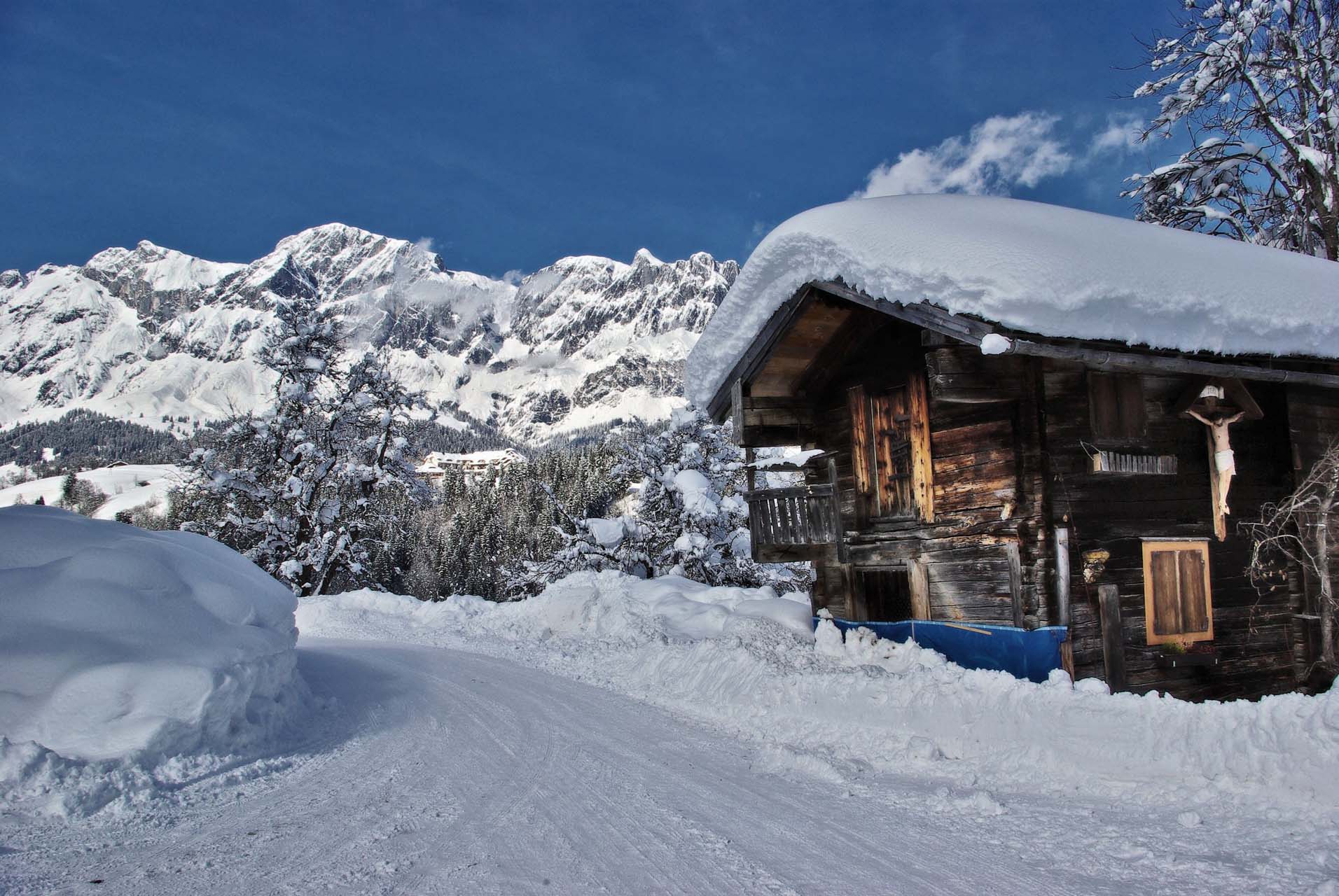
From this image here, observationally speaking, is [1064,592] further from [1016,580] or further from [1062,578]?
[1016,580]

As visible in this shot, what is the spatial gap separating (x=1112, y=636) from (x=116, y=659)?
8.96 meters

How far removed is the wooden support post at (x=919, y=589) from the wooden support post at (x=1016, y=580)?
1267mm

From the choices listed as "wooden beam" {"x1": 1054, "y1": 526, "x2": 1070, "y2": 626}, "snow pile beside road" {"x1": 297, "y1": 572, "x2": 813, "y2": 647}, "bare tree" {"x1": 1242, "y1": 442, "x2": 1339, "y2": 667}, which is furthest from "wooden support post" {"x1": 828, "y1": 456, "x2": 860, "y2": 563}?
"bare tree" {"x1": 1242, "y1": 442, "x2": 1339, "y2": 667}

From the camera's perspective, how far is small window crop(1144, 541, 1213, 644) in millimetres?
8477

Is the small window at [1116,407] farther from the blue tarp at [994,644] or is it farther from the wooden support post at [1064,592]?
the blue tarp at [994,644]

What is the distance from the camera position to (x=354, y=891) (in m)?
3.77

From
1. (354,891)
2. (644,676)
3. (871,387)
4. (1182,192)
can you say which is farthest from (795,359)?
(1182,192)

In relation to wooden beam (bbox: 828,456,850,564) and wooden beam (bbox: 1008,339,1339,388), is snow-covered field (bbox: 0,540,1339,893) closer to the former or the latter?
wooden beam (bbox: 828,456,850,564)

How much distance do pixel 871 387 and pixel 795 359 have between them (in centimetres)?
116

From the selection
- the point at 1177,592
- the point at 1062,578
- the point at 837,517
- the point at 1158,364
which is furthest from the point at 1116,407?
the point at 837,517

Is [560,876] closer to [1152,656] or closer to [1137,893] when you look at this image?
[1137,893]

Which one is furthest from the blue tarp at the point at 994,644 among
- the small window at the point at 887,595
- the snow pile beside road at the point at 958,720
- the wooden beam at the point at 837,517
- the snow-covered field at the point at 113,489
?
the snow-covered field at the point at 113,489

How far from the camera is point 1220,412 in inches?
340

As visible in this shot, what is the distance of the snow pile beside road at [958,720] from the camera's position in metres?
5.32
